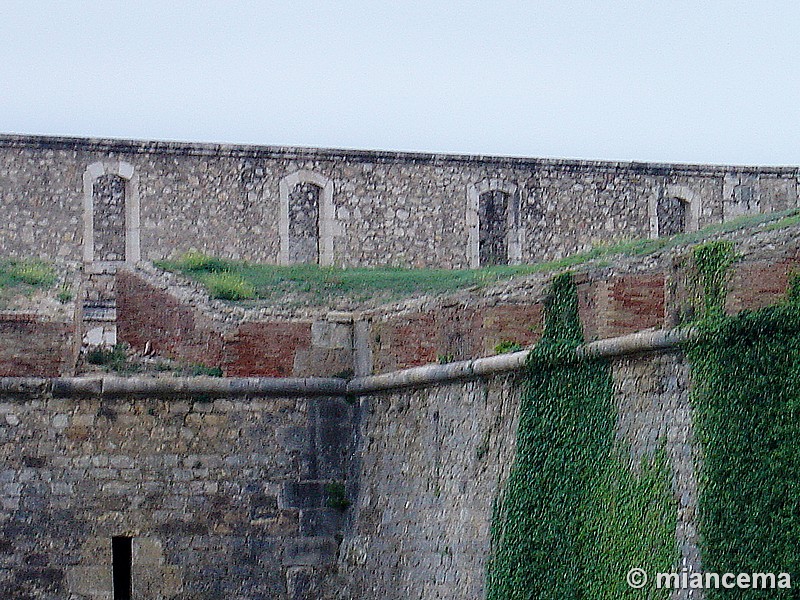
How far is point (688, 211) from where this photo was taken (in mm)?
24688

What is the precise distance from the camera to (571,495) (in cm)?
1353

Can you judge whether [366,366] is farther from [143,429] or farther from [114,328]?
[114,328]

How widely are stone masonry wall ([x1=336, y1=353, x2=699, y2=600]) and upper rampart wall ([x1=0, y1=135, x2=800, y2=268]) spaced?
6.78 metres

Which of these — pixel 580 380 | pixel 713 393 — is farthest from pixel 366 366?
pixel 713 393

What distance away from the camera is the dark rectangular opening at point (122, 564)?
54.0 feet

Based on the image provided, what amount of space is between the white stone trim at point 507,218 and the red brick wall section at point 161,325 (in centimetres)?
644

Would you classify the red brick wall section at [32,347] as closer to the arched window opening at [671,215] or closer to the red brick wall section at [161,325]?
the red brick wall section at [161,325]

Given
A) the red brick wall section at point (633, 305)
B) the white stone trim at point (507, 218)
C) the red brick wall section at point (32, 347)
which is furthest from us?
the white stone trim at point (507, 218)

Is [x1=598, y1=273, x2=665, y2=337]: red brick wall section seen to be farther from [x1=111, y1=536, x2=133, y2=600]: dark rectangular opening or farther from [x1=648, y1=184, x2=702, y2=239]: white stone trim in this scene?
[x1=648, y1=184, x2=702, y2=239]: white stone trim

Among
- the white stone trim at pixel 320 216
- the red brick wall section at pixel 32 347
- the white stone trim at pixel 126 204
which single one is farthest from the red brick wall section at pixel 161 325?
the white stone trim at pixel 320 216

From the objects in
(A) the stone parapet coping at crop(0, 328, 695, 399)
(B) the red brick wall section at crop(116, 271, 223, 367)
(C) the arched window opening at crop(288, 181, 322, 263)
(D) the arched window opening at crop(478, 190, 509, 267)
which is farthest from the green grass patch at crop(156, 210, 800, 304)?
(A) the stone parapet coping at crop(0, 328, 695, 399)

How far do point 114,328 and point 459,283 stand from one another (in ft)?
13.0

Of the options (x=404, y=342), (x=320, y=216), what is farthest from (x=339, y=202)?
(x=404, y=342)

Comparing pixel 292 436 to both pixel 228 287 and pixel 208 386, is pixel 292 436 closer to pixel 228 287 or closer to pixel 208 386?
pixel 208 386
